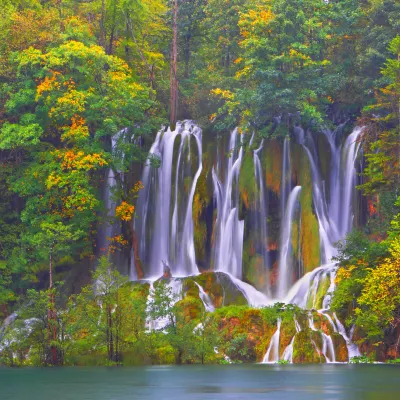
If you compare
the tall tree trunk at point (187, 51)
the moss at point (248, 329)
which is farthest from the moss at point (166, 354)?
the tall tree trunk at point (187, 51)

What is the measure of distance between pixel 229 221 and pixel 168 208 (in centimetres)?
376

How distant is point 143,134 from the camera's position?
51.8m

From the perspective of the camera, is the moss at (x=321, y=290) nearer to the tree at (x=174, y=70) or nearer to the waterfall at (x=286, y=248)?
the waterfall at (x=286, y=248)

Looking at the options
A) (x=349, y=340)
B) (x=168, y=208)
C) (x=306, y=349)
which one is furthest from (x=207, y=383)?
(x=168, y=208)

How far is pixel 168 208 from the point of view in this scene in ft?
164

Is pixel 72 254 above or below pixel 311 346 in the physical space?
above

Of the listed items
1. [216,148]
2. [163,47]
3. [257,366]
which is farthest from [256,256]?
[163,47]

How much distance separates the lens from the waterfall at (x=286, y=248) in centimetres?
4572

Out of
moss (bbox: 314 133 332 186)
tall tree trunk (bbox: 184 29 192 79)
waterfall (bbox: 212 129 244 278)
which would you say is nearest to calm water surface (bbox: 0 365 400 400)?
waterfall (bbox: 212 129 244 278)

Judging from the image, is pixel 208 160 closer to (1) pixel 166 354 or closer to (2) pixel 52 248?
(2) pixel 52 248

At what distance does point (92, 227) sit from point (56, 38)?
33.8 feet

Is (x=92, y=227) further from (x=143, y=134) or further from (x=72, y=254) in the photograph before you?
(x=143, y=134)

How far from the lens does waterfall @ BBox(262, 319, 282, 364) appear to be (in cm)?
3756

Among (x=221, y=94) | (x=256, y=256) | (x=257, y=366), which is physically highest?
(x=221, y=94)
